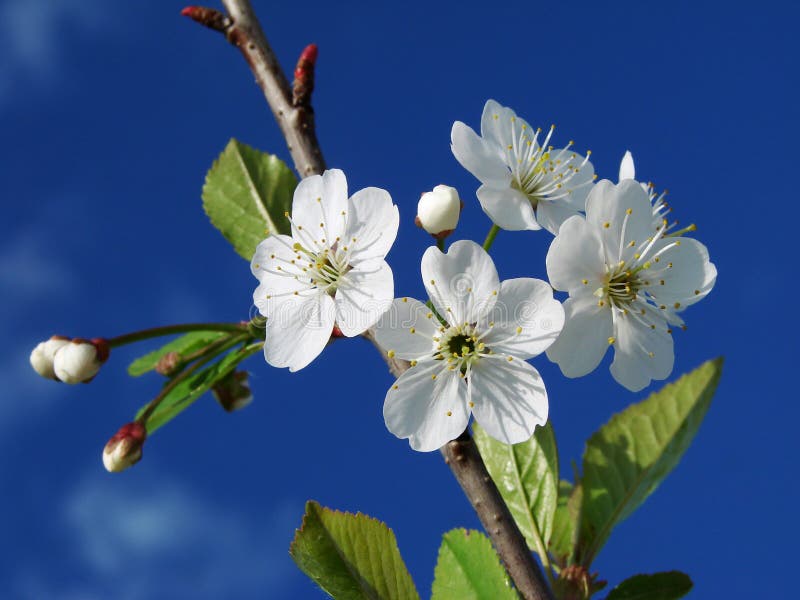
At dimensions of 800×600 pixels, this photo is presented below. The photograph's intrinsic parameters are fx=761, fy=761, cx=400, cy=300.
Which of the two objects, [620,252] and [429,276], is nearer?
[429,276]

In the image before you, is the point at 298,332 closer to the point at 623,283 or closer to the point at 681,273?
the point at 623,283

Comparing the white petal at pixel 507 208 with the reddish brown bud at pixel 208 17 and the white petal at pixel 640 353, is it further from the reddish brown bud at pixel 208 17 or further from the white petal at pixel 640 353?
the reddish brown bud at pixel 208 17

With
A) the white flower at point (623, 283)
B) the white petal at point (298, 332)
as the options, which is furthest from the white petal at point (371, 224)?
the white flower at point (623, 283)

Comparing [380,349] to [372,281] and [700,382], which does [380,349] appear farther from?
[700,382]

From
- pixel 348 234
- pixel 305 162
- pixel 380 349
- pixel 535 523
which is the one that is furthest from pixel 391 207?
pixel 535 523

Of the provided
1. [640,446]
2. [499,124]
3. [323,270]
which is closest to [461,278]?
[323,270]

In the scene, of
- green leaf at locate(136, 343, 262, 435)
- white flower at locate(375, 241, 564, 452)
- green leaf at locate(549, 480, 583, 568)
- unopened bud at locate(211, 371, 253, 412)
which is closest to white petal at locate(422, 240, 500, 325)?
white flower at locate(375, 241, 564, 452)
